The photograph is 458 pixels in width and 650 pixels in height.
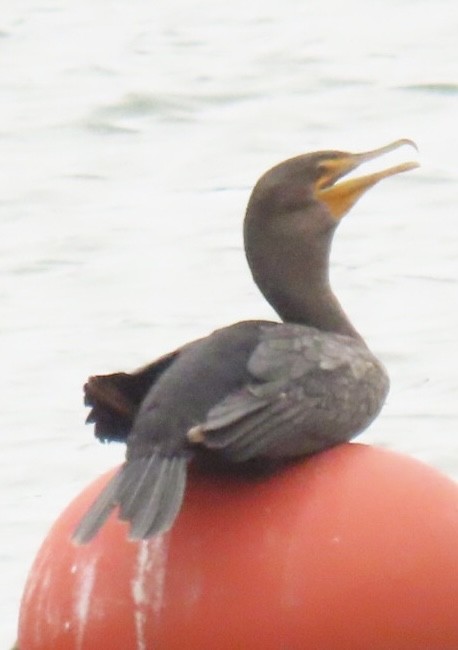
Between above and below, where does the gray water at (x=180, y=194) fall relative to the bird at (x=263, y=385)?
below

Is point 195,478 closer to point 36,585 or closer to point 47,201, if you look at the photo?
point 36,585

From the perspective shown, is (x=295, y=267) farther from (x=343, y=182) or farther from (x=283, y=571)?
(x=283, y=571)

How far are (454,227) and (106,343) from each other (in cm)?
283

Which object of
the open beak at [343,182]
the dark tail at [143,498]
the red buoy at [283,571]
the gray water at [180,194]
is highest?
the open beak at [343,182]

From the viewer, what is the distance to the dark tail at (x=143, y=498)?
546cm

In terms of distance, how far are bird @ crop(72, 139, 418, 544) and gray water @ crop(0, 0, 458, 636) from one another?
2114 millimetres

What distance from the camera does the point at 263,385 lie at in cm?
580

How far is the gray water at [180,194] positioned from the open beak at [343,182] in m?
2.22

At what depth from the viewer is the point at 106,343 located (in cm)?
1209

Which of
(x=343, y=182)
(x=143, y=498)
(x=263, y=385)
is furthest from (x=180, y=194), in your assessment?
(x=143, y=498)

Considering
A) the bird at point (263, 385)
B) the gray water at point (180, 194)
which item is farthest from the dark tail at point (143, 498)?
the gray water at point (180, 194)

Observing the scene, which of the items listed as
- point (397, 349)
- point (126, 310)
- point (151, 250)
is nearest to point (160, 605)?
point (397, 349)

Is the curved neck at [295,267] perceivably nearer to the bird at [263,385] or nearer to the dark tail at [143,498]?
the bird at [263,385]

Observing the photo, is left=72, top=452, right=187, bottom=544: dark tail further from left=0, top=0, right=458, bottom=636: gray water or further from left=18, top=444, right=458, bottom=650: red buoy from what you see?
left=0, top=0, right=458, bottom=636: gray water
